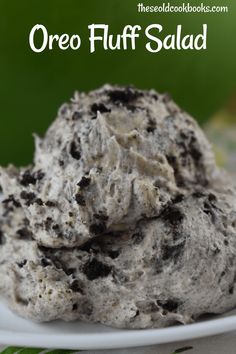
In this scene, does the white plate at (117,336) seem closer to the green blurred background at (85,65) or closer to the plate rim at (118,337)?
the plate rim at (118,337)

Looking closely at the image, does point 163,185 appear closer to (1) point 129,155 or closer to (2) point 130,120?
(1) point 129,155

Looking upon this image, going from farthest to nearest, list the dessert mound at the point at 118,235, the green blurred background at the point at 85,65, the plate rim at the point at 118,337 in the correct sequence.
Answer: the green blurred background at the point at 85,65 < the dessert mound at the point at 118,235 < the plate rim at the point at 118,337

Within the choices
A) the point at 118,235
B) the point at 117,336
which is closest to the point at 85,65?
the point at 118,235

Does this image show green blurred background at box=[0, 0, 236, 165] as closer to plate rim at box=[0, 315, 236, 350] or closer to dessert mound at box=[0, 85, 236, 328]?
dessert mound at box=[0, 85, 236, 328]

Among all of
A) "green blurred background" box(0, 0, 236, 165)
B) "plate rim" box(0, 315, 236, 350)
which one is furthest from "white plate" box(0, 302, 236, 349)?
"green blurred background" box(0, 0, 236, 165)

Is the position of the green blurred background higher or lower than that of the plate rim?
higher

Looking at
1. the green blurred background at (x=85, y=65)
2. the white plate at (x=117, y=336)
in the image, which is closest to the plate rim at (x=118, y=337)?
the white plate at (x=117, y=336)

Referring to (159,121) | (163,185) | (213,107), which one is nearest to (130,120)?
(159,121)

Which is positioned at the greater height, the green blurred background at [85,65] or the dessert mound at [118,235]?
the green blurred background at [85,65]
